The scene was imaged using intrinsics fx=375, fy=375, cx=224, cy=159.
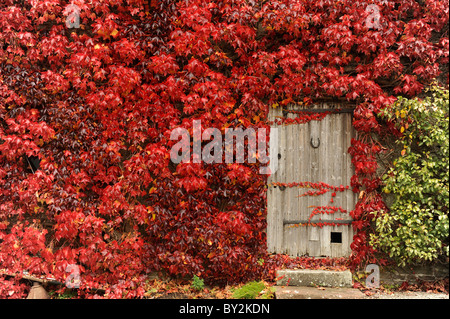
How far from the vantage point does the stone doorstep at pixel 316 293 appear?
14.0 ft

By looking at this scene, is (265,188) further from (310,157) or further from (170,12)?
(170,12)

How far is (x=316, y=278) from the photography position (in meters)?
4.61

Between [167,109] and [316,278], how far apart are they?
2.83m

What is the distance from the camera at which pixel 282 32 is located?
4.95 meters

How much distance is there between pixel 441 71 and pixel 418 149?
1030 mm

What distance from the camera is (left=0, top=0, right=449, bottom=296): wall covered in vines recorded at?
473 centimetres

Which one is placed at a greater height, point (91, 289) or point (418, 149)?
point (418, 149)

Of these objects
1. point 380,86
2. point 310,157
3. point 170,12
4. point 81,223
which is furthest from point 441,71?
point 81,223
